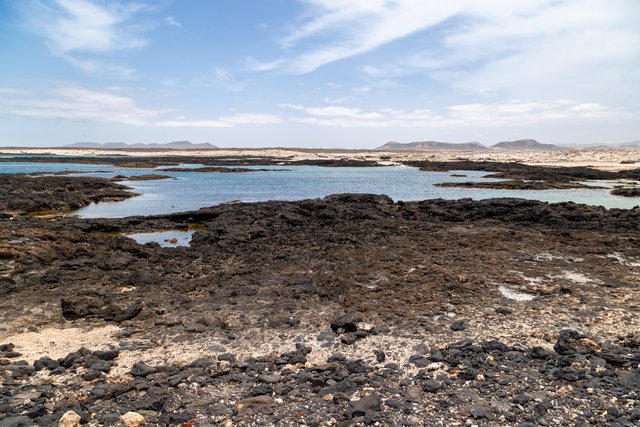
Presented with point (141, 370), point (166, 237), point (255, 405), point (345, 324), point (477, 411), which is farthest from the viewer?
point (166, 237)

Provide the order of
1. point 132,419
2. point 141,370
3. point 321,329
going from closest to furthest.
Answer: point 132,419 → point 141,370 → point 321,329

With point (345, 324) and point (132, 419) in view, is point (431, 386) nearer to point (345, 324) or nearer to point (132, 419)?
point (345, 324)

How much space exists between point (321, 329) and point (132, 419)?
3830mm

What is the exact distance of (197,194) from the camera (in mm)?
36500

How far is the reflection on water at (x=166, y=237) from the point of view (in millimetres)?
17234

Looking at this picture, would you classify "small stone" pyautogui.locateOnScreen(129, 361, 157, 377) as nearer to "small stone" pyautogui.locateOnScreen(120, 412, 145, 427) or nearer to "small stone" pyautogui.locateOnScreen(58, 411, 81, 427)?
"small stone" pyautogui.locateOnScreen(120, 412, 145, 427)

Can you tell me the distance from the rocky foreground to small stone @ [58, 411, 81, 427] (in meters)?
0.03

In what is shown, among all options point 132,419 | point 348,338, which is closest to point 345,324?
point 348,338

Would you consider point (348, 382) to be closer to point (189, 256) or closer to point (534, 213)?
point (189, 256)

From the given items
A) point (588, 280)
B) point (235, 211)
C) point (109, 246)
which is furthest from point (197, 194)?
point (588, 280)

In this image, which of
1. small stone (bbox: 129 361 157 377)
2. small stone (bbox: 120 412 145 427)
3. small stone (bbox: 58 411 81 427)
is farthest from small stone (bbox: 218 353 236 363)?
small stone (bbox: 58 411 81 427)

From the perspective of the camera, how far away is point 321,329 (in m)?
8.25

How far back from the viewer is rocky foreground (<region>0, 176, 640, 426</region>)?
5.52m

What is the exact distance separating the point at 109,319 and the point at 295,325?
3.80 m
